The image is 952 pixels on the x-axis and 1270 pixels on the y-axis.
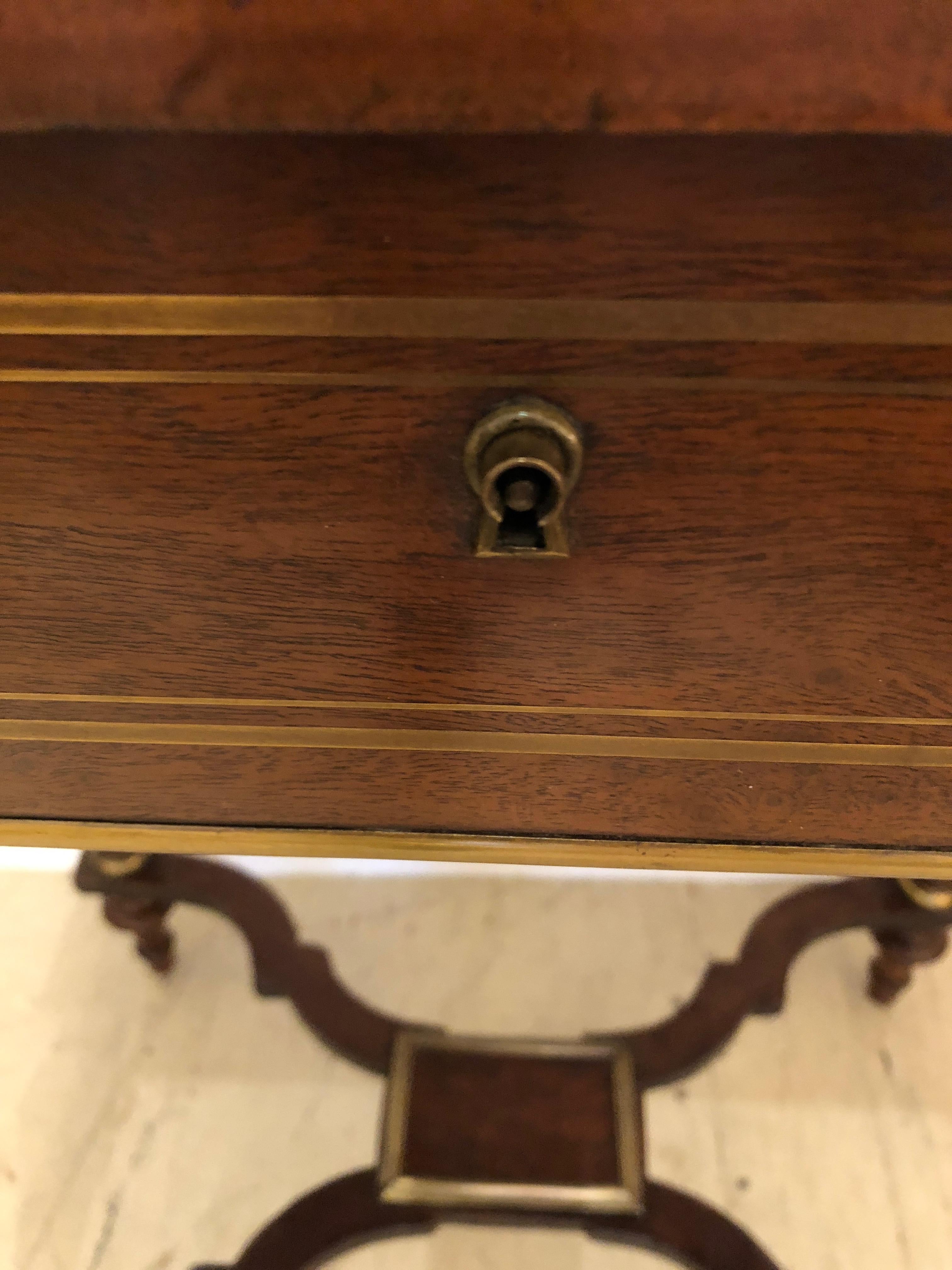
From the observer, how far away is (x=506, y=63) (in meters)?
0.25

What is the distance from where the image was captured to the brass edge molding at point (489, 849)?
18.4 inches

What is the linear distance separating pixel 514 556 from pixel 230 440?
118 mm

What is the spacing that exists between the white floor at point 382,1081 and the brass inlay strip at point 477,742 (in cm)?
58

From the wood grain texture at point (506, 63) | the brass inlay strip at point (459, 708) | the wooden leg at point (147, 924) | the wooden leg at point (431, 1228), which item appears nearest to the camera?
the wood grain texture at point (506, 63)

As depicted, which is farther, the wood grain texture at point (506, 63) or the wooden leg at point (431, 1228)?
the wooden leg at point (431, 1228)

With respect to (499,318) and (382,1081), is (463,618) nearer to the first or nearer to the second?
(499,318)

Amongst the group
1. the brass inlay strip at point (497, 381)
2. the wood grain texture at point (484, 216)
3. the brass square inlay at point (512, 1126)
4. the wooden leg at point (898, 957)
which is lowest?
the brass square inlay at point (512, 1126)

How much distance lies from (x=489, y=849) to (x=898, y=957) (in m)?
0.57

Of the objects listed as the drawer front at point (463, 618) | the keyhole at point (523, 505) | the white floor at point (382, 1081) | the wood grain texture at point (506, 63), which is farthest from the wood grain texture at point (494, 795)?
the white floor at point (382, 1081)

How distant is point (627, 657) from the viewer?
398mm

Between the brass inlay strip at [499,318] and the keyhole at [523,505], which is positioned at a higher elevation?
the brass inlay strip at [499,318]

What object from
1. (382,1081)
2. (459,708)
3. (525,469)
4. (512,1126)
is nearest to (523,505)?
(525,469)

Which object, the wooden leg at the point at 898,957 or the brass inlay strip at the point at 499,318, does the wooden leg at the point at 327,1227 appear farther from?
the brass inlay strip at the point at 499,318

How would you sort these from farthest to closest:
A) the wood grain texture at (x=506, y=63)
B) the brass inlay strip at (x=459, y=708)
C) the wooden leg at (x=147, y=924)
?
1. the wooden leg at (x=147, y=924)
2. the brass inlay strip at (x=459, y=708)
3. the wood grain texture at (x=506, y=63)
